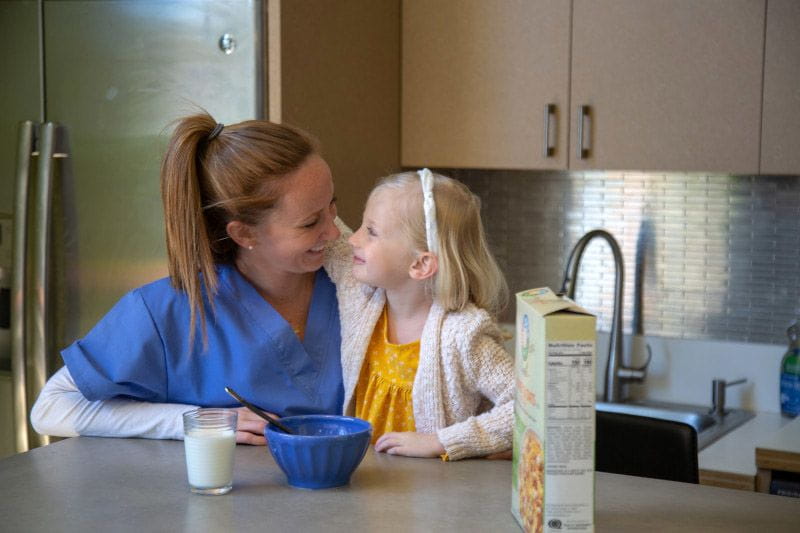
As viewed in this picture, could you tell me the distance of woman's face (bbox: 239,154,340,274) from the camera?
1631 millimetres

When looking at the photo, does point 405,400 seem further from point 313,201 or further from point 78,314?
point 78,314

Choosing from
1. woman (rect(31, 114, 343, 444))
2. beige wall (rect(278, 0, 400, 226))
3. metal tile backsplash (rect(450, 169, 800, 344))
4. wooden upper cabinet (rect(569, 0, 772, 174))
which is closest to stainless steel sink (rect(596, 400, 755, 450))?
metal tile backsplash (rect(450, 169, 800, 344))

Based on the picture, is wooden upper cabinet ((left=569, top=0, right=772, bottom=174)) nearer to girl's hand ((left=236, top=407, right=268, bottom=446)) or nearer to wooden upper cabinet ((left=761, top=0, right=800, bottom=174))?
wooden upper cabinet ((left=761, top=0, right=800, bottom=174))

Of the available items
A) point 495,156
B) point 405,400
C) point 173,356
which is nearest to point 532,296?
point 405,400

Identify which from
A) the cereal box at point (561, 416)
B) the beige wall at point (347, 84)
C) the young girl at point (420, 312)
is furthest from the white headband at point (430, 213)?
the beige wall at point (347, 84)

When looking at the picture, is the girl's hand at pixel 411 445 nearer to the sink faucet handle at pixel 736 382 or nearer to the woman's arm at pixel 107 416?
the woman's arm at pixel 107 416

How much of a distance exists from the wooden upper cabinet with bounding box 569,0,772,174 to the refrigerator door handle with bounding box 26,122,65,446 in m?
1.24

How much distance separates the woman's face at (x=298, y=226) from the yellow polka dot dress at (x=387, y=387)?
181 millimetres

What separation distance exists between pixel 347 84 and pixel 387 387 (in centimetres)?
111

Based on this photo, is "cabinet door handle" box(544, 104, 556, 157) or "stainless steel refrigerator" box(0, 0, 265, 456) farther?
"cabinet door handle" box(544, 104, 556, 157)

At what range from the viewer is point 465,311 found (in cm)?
157

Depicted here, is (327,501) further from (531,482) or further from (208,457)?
(531,482)

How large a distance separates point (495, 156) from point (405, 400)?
1.17 metres

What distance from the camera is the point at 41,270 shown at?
95.0 inches
